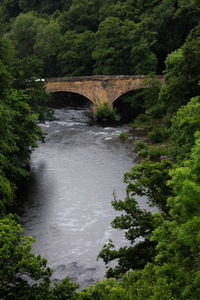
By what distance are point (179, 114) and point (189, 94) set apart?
9.69m

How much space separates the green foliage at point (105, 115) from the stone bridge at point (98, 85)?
1815 millimetres

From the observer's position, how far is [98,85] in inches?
2884

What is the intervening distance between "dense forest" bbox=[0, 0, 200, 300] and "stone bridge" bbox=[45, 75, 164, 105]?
3516 millimetres

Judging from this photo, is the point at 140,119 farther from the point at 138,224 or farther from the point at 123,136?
the point at 138,224

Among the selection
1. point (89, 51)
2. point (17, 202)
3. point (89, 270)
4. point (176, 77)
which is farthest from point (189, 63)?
point (89, 51)

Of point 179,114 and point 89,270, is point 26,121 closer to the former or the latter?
point 179,114

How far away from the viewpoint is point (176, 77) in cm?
5153

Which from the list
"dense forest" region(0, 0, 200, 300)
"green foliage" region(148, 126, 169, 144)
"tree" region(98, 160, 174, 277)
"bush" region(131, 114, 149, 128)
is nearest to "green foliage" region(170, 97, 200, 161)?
"dense forest" region(0, 0, 200, 300)

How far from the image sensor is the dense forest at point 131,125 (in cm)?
1784

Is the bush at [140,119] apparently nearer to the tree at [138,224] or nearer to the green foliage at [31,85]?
the green foliage at [31,85]

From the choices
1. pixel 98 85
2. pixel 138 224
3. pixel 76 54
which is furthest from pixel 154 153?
pixel 76 54

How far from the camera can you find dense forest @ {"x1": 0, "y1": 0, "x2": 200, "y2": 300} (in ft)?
58.5

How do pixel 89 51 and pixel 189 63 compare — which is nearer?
pixel 189 63

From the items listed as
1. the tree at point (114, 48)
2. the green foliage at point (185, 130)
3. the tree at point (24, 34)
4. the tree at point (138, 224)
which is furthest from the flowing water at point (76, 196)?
the tree at point (24, 34)
